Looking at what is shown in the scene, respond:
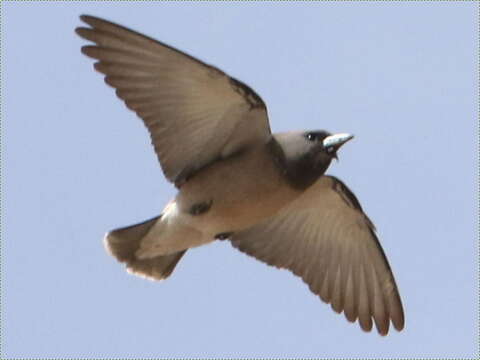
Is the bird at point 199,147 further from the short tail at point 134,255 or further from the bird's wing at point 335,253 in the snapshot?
the bird's wing at point 335,253

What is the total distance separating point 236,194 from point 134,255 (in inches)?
66.1

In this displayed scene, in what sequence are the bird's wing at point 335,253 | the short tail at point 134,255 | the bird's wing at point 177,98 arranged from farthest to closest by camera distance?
the bird's wing at point 335,253 → the short tail at point 134,255 → the bird's wing at point 177,98

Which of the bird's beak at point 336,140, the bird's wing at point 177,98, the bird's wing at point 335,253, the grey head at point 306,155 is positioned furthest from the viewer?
the bird's wing at point 335,253

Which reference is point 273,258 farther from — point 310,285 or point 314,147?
point 314,147

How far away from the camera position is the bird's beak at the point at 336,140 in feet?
54.4

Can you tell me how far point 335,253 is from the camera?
746 inches

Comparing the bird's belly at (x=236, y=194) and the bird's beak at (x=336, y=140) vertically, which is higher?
the bird's beak at (x=336, y=140)

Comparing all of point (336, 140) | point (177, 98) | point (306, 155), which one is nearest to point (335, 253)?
point (306, 155)

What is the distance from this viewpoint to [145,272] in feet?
58.9

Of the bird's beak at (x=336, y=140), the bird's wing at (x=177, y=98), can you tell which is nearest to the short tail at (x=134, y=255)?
the bird's wing at (x=177, y=98)

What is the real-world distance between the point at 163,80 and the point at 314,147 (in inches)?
66.1

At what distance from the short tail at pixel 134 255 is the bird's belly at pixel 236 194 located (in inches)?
23.9

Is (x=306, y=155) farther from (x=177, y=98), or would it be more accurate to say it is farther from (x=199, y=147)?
(x=177, y=98)

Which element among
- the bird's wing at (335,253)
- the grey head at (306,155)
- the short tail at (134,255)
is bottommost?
the bird's wing at (335,253)
